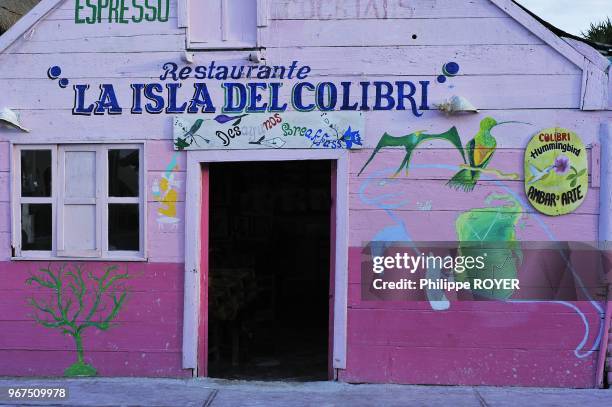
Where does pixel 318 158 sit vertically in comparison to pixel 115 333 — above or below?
above

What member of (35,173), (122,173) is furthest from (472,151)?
(35,173)

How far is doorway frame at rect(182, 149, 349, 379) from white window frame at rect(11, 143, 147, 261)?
17.9 inches

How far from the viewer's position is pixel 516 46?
20.8ft

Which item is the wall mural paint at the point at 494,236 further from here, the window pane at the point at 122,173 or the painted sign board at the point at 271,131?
the window pane at the point at 122,173

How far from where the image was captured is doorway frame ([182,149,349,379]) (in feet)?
21.1

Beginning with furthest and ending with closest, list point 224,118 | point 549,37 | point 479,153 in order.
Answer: point 224,118 → point 479,153 → point 549,37

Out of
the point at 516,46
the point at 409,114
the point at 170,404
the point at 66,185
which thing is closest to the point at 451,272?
the point at 409,114

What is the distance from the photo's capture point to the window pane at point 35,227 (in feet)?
22.1

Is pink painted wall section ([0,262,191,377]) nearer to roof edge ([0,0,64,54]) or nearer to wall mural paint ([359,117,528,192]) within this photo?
roof edge ([0,0,64,54])

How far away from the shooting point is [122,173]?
668 cm

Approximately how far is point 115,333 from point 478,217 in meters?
3.48

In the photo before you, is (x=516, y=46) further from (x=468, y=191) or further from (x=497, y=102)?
(x=468, y=191)

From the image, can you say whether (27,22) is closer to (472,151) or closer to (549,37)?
(472,151)

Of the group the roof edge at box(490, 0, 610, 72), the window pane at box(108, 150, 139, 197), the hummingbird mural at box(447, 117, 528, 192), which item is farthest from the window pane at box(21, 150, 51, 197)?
the roof edge at box(490, 0, 610, 72)
